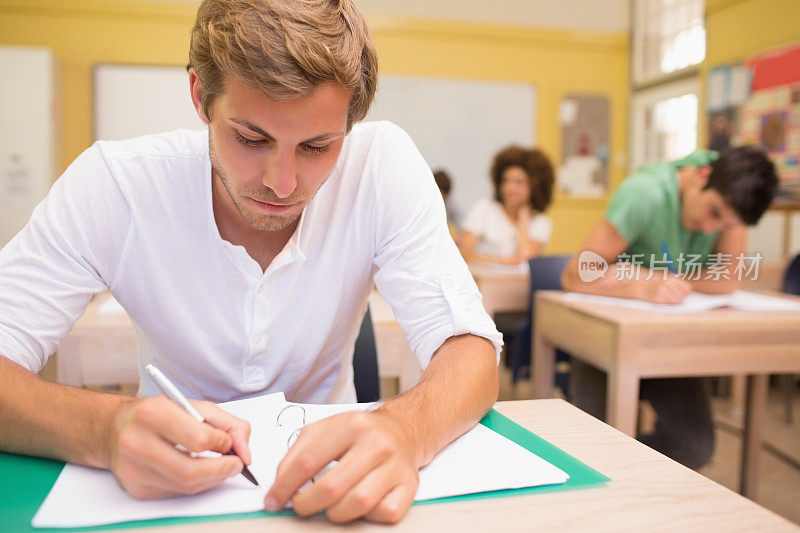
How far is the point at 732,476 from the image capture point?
7.82ft

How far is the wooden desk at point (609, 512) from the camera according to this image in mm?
519

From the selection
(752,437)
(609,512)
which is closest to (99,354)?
(609,512)

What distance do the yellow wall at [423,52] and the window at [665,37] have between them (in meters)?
0.16

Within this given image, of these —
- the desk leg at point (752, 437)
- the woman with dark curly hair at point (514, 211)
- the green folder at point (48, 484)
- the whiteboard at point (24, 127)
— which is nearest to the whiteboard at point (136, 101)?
the whiteboard at point (24, 127)

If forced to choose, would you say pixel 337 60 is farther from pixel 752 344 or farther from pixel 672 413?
pixel 672 413

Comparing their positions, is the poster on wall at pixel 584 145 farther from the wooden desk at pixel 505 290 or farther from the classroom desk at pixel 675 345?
the classroom desk at pixel 675 345

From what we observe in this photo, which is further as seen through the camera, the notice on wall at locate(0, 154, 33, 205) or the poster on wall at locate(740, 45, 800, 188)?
the notice on wall at locate(0, 154, 33, 205)

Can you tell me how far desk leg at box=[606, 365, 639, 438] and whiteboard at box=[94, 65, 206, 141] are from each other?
4021 mm

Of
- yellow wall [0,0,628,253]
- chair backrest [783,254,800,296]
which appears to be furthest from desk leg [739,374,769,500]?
yellow wall [0,0,628,253]

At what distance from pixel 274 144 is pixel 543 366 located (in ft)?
5.18

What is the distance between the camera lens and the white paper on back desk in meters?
0.53

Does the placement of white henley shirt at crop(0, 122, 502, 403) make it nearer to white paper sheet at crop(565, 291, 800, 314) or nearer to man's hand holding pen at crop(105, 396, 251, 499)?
man's hand holding pen at crop(105, 396, 251, 499)

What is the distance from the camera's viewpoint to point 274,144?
803 millimetres

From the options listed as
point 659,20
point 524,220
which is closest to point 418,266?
point 524,220
